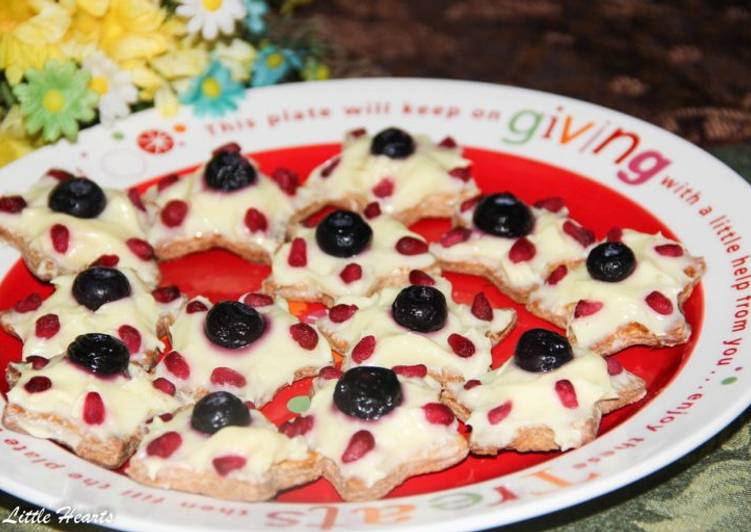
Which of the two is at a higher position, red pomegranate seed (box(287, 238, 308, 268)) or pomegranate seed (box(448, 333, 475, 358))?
pomegranate seed (box(448, 333, 475, 358))

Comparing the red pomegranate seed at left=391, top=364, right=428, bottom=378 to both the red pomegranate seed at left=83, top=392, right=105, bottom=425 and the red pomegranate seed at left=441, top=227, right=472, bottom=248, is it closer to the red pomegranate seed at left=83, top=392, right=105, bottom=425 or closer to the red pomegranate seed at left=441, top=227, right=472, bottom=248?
the red pomegranate seed at left=441, top=227, right=472, bottom=248

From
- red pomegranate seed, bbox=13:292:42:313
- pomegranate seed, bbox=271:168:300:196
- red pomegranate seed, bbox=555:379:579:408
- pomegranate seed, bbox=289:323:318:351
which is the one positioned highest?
red pomegranate seed, bbox=555:379:579:408

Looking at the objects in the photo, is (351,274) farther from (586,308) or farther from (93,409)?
(93,409)

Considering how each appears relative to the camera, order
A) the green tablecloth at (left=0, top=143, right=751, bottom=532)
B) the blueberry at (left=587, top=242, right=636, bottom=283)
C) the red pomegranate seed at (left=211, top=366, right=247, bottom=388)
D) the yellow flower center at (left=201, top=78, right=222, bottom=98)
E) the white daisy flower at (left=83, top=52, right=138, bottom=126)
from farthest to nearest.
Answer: the yellow flower center at (left=201, top=78, right=222, bottom=98), the white daisy flower at (left=83, top=52, right=138, bottom=126), the blueberry at (left=587, top=242, right=636, bottom=283), the red pomegranate seed at (left=211, top=366, right=247, bottom=388), the green tablecloth at (left=0, top=143, right=751, bottom=532)

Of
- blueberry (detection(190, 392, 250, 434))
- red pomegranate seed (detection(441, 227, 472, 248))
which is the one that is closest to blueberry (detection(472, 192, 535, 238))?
red pomegranate seed (detection(441, 227, 472, 248))

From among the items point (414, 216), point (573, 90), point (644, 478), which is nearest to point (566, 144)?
point (414, 216)

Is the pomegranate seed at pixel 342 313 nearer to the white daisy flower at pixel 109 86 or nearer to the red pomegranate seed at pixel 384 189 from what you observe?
the red pomegranate seed at pixel 384 189
